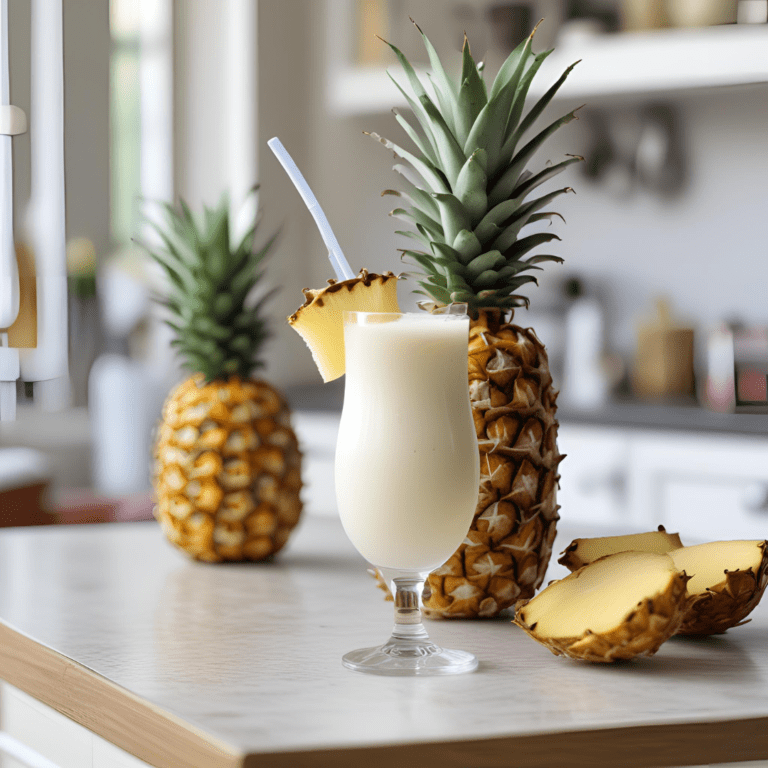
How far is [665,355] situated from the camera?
11.0 ft

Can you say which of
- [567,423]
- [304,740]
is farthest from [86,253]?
[304,740]

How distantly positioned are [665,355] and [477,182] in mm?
2413

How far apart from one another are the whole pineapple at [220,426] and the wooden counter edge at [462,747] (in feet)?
1.84

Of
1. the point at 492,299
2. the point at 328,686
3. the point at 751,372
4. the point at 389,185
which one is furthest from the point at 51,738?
the point at 389,185

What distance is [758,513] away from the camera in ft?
8.60

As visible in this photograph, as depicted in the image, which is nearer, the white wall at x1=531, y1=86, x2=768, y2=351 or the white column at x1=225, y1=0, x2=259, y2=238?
the white wall at x1=531, y1=86, x2=768, y2=351

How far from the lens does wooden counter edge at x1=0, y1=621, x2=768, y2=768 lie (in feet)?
2.20

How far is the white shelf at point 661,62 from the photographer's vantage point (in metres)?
2.95

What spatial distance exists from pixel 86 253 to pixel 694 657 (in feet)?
10.1

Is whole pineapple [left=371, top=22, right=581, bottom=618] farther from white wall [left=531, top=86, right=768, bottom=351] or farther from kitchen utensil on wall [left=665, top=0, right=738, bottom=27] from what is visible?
white wall [left=531, top=86, right=768, bottom=351]

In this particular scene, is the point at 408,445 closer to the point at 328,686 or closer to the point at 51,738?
the point at 328,686

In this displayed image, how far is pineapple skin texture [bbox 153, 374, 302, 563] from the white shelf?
1983 millimetres

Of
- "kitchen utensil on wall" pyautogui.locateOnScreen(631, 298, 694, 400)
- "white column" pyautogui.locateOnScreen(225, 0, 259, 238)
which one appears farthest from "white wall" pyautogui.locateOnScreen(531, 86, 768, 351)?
"white column" pyautogui.locateOnScreen(225, 0, 259, 238)

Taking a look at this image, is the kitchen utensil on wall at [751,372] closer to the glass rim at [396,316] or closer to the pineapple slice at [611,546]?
the pineapple slice at [611,546]
